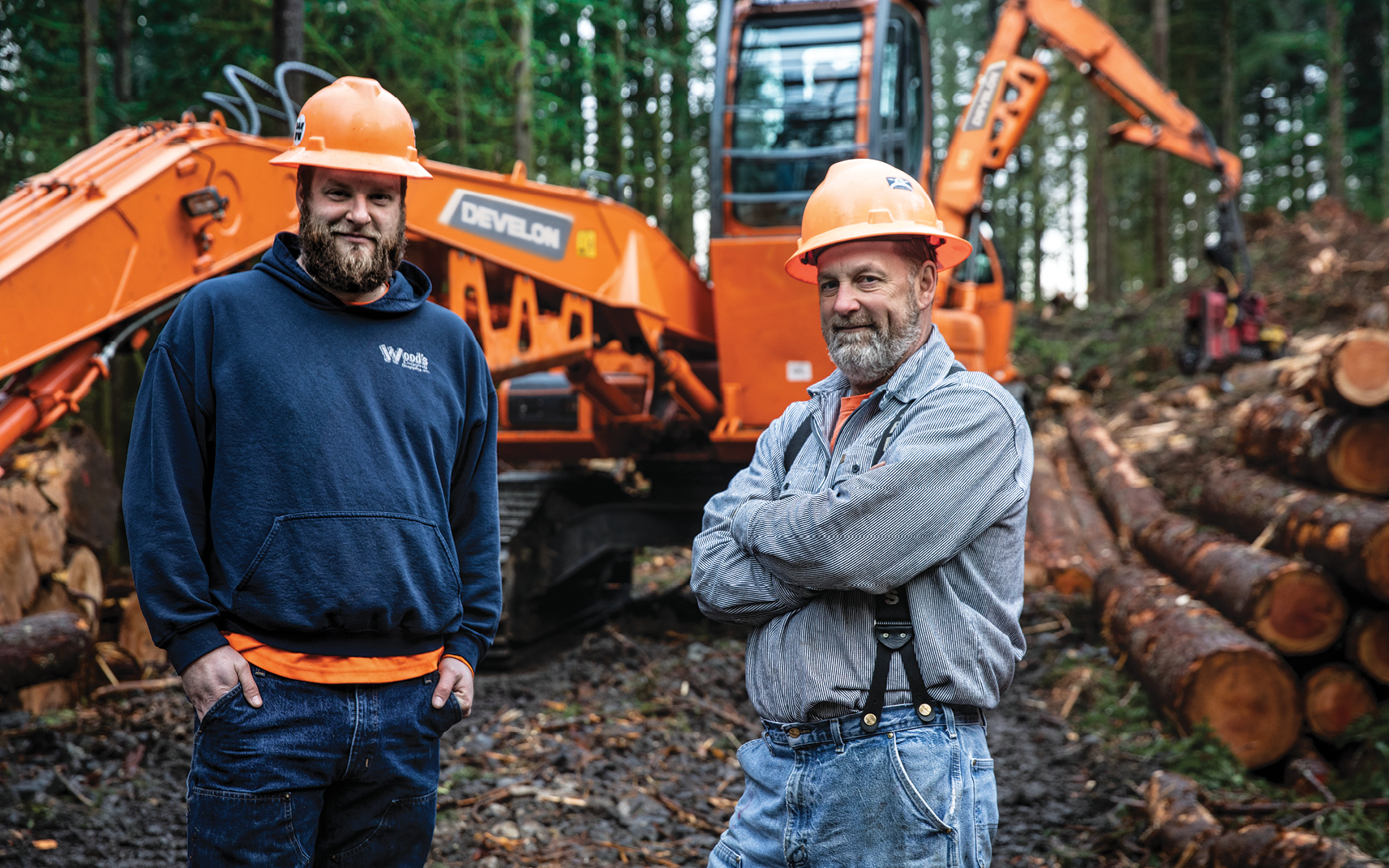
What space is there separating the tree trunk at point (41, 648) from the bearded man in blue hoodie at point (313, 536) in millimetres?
3469

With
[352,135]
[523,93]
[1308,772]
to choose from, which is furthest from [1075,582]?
[352,135]

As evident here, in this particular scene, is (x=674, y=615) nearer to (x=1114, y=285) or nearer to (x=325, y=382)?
(x=325, y=382)

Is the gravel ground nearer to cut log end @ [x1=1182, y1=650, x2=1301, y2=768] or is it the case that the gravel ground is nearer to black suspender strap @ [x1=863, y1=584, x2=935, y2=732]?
→ cut log end @ [x1=1182, y1=650, x2=1301, y2=768]

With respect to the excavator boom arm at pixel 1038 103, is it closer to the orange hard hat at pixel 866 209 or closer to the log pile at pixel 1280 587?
the log pile at pixel 1280 587

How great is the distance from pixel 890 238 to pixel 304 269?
4.33 ft

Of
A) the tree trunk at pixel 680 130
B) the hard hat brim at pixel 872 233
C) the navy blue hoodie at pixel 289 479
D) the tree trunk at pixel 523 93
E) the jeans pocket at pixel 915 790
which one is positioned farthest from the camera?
the tree trunk at pixel 680 130

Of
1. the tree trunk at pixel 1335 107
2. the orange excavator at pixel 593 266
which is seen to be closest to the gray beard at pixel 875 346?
the orange excavator at pixel 593 266

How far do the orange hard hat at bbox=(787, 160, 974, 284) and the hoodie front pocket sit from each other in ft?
3.69

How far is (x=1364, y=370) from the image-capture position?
19.6 ft

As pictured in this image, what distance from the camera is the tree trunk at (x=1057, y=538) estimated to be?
8.66 m

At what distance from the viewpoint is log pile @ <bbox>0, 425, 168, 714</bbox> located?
5.24 m

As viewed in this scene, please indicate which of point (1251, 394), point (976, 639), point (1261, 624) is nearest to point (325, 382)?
point (976, 639)

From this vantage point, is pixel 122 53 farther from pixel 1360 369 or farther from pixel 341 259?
pixel 1360 369

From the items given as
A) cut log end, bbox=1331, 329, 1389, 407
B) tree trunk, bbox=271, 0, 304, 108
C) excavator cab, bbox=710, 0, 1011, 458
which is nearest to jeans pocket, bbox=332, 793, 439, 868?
excavator cab, bbox=710, 0, 1011, 458
